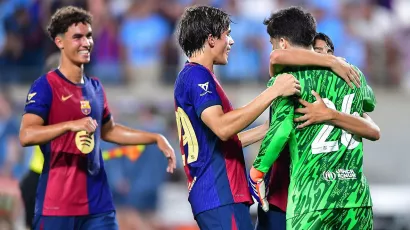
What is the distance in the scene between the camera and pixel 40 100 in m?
6.82

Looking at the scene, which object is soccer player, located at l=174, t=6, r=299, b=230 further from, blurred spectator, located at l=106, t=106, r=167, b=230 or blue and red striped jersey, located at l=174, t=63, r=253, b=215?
blurred spectator, located at l=106, t=106, r=167, b=230

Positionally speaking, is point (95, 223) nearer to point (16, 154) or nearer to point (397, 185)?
point (16, 154)

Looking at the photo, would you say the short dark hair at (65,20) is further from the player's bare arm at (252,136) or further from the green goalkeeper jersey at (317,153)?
the green goalkeeper jersey at (317,153)

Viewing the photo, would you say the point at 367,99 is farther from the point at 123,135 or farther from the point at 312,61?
the point at 123,135

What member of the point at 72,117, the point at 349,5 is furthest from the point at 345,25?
the point at 72,117

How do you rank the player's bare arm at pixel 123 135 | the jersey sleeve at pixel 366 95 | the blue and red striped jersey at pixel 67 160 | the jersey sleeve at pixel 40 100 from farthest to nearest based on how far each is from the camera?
the player's bare arm at pixel 123 135 < the blue and red striped jersey at pixel 67 160 < the jersey sleeve at pixel 40 100 < the jersey sleeve at pixel 366 95

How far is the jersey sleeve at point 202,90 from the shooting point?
19.3 ft

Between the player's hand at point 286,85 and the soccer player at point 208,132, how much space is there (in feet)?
1.00

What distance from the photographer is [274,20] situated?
6.04 metres

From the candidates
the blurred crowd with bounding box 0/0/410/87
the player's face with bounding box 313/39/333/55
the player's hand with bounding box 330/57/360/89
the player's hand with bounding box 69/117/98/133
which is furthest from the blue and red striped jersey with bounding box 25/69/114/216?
the blurred crowd with bounding box 0/0/410/87

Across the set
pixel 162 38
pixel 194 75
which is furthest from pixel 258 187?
pixel 162 38

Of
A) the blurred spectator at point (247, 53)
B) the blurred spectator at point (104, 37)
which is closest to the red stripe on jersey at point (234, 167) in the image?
the blurred spectator at point (247, 53)

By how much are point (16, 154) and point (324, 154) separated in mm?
7310

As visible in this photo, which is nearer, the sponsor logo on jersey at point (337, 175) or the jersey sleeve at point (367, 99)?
the sponsor logo on jersey at point (337, 175)
